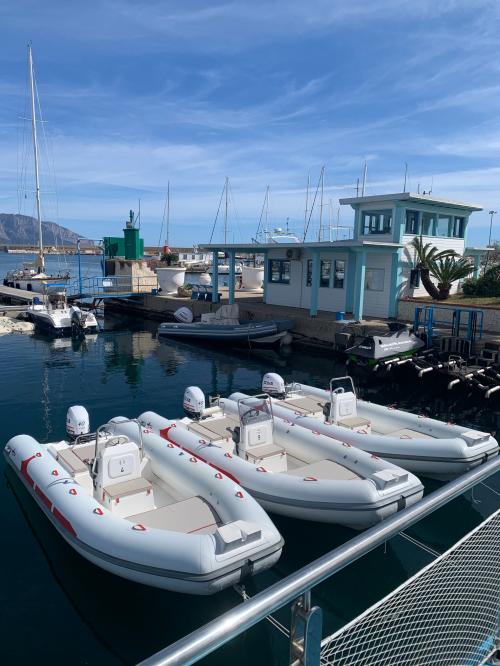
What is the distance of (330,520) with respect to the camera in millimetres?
7113

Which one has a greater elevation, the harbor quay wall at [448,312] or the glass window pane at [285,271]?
the glass window pane at [285,271]

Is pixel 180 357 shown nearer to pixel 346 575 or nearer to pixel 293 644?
pixel 346 575

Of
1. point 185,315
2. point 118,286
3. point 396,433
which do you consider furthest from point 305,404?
point 118,286

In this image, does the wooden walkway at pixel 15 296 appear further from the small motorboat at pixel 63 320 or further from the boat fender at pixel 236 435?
the boat fender at pixel 236 435

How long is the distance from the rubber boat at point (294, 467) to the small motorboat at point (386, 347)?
725 cm

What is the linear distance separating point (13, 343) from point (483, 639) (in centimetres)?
2273

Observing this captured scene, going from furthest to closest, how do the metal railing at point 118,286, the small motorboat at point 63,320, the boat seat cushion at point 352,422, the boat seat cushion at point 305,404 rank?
the metal railing at point 118,286 < the small motorboat at point 63,320 < the boat seat cushion at point 305,404 < the boat seat cushion at point 352,422

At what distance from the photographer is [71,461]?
780 cm

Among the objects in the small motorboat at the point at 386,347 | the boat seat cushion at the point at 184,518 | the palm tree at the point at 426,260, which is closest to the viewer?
the boat seat cushion at the point at 184,518

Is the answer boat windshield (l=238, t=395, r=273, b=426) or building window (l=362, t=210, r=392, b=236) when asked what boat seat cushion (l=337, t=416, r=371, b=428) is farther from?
building window (l=362, t=210, r=392, b=236)

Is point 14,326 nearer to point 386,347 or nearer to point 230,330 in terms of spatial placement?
point 230,330

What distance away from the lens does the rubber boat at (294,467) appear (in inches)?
274

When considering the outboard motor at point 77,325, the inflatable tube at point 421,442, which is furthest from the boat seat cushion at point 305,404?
the outboard motor at point 77,325

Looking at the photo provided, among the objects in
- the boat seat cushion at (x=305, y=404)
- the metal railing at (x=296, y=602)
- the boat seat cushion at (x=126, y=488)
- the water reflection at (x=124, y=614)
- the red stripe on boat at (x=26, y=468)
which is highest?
the metal railing at (x=296, y=602)
